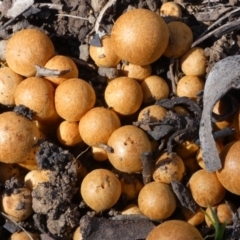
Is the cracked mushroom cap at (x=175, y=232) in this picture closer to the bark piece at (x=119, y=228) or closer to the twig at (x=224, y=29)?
the bark piece at (x=119, y=228)

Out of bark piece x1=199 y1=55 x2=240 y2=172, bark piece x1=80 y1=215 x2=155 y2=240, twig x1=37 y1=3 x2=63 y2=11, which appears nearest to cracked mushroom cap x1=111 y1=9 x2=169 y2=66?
bark piece x1=199 y1=55 x2=240 y2=172

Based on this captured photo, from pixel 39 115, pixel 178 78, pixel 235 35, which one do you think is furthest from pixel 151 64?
pixel 39 115

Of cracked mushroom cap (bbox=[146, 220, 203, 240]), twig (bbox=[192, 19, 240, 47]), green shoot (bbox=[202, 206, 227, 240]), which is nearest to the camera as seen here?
cracked mushroom cap (bbox=[146, 220, 203, 240])

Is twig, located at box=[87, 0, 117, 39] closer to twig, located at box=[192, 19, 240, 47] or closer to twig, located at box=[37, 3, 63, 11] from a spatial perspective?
twig, located at box=[37, 3, 63, 11]

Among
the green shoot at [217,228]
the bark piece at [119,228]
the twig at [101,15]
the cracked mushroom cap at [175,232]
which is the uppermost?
the twig at [101,15]

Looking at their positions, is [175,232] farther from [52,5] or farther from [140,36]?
[52,5]

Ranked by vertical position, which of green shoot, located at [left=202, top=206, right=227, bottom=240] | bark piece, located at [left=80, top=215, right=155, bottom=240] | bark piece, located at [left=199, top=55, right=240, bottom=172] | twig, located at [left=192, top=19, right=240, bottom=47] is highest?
twig, located at [left=192, top=19, right=240, bottom=47]

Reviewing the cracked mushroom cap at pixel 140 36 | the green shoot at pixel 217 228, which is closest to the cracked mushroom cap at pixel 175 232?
the green shoot at pixel 217 228

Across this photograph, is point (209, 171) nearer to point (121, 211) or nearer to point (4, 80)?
point (121, 211)

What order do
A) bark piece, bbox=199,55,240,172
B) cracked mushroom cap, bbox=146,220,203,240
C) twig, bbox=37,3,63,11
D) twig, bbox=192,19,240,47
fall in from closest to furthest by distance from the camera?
cracked mushroom cap, bbox=146,220,203,240
bark piece, bbox=199,55,240,172
twig, bbox=192,19,240,47
twig, bbox=37,3,63,11
